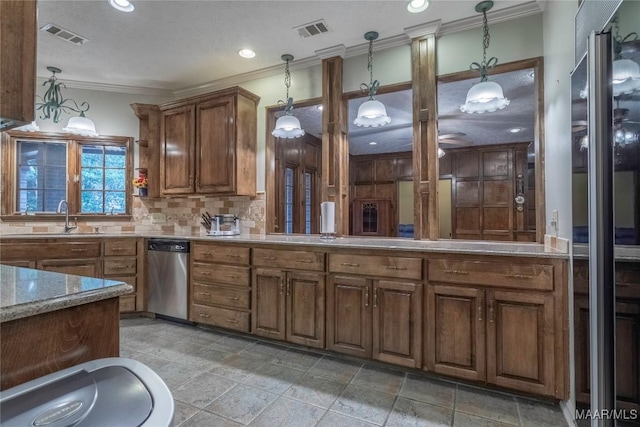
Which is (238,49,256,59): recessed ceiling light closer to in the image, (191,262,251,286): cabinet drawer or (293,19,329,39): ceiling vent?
(293,19,329,39): ceiling vent

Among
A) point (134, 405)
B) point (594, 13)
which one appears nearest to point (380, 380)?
A: point (134, 405)

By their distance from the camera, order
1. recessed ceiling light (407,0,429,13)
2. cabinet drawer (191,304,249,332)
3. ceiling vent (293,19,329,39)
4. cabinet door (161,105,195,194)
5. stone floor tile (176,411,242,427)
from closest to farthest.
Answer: stone floor tile (176,411,242,427)
recessed ceiling light (407,0,429,13)
ceiling vent (293,19,329,39)
cabinet drawer (191,304,249,332)
cabinet door (161,105,195,194)

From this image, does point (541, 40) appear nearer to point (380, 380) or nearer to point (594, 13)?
point (594, 13)

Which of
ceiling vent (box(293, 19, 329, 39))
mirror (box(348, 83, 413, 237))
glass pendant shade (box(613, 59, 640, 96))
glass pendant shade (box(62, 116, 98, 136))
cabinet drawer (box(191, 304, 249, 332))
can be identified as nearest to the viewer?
glass pendant shade (box(613, 59, 640, 96))

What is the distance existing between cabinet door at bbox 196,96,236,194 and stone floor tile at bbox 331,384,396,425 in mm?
2243

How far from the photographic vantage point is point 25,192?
146 inches

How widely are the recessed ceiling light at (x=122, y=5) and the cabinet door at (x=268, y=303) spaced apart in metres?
2.34

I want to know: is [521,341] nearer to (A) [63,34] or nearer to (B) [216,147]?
(B) [216,147]

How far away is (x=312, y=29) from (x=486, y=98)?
62.2 inches

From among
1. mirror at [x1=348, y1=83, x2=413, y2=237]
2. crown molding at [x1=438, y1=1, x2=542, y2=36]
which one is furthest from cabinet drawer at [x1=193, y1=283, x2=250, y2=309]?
mirror at [x1=348, y1=83, x2=413, y2=237]

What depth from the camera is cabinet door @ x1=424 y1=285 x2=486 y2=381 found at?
1.95 m

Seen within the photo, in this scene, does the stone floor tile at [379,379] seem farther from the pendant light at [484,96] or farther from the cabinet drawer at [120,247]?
the cabinet drawer at [120,247]

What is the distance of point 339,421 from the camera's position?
5.56 feet

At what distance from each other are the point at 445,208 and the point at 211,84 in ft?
16.2
